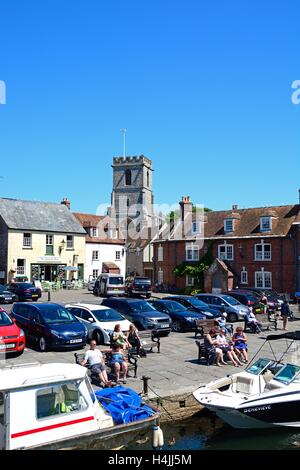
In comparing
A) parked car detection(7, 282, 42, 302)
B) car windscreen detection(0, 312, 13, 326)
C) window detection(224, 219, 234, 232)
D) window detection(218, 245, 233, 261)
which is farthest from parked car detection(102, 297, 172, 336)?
window detection(224, 219, 234, 232)

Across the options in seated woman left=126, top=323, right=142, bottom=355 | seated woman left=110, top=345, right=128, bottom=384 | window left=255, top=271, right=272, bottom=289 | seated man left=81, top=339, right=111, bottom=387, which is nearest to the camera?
seated man left=81, top=339, right=111, bottom=387

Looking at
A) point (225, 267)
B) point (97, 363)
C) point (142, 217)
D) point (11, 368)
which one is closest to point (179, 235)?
point (225, 267)

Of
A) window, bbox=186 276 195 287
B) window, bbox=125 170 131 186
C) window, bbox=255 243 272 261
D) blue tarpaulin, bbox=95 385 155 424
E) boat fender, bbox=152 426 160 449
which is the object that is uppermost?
window, bbox=125 170 131 186

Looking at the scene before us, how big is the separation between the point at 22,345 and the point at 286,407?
913 centimetres

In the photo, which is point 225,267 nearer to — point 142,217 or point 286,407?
point 286,407

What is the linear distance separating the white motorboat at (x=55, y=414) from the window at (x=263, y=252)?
3217 centimetres

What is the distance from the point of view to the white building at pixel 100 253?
51219mm

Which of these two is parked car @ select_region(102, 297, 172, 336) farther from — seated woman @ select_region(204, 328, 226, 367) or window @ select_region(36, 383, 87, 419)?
window @ select_region(36, 383, 87, 419)

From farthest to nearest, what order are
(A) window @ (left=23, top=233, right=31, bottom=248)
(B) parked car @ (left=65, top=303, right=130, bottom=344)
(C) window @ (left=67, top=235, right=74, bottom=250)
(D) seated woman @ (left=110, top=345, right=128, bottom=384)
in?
(C) window @ (left=67, top=235, right=74, bottom=250) < (A) window @ (left=23, top=233, right=31, bottom=248) < (B) parked car @ (left=65, top=303, right=130, bottom=344) < (D) seated woman @ (left=110, top=345, right=128, bottom=384)

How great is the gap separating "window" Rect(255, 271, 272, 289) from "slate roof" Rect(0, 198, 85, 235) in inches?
773

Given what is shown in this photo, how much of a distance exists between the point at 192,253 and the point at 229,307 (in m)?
19.8

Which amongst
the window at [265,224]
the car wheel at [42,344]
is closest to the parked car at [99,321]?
the car wheel at [42,344]

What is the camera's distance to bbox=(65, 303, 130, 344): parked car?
1797cm

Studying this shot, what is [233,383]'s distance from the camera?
12461mm
